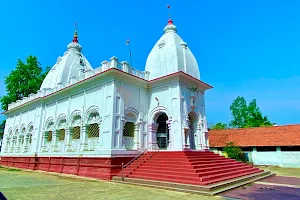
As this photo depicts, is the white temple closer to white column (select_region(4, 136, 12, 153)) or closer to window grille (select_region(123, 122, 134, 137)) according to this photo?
window grille (select_region(123, 122, 134, 137))

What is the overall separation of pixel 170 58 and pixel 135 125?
5461 mm

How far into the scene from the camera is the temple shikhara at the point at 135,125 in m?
11.0

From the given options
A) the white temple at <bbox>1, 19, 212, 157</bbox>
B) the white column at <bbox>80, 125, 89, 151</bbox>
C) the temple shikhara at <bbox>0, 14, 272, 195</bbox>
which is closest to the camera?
the temple shikhara at <bbox>0, 14, 272, 195</bbox>

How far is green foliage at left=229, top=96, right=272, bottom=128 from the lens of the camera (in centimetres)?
3441

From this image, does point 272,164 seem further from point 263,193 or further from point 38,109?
point 38,109

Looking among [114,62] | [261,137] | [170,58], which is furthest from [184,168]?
[261,137]

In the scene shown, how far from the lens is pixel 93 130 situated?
13.5 meters

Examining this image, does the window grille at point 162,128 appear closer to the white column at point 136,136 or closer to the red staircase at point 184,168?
the white column at point 136,136

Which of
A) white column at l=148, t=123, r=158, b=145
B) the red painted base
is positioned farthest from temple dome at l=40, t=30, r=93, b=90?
white column at l=148, t=123, r=158, b=145

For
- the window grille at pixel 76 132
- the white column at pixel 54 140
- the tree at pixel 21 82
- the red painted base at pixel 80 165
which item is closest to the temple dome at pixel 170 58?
the window grille at pixel 76 132

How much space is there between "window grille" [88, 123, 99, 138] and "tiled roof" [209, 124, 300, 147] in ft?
52.0

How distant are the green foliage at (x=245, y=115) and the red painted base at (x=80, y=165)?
29.4m

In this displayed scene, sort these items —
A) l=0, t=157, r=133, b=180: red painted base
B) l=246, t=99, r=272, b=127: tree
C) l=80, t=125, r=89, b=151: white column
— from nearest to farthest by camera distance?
l=0, t=157, r=133, b=180: red painted base → l=80, t=125, r=89, b=151: white column → l=246, t=99, r=272, b=127: tree

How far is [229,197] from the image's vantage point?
7.08 m
